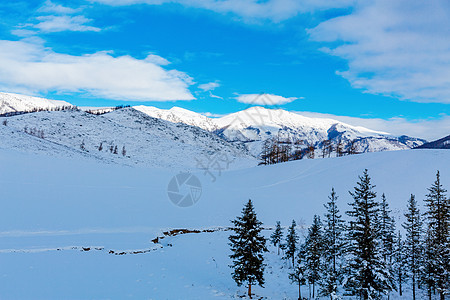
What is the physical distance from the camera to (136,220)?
32.4 m

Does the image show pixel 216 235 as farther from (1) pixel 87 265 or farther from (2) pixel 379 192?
(2) pixel 379 192

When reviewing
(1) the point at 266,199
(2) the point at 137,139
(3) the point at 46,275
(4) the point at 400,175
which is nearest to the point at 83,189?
(3) the point at 46,275

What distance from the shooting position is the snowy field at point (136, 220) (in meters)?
16.9

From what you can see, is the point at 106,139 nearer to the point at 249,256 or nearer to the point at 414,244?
the point at 249,256

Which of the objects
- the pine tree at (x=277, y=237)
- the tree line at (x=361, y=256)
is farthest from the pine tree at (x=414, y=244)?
the pine tree at (x=277, y=237)

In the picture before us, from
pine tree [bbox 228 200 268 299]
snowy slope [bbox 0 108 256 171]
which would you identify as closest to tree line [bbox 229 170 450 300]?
pine tree [bbox 228 200 268 299]

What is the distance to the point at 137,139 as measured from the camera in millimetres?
136125

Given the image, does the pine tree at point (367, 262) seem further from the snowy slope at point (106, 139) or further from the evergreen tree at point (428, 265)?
the snowy slope at point (106, 139)

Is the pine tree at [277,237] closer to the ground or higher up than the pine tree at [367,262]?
closer to the ground

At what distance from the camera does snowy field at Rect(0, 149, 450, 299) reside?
55.4 ft

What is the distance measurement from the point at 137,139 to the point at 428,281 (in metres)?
134

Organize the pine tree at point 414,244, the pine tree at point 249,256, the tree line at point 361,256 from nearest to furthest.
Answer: the tree line at point 361,256 → the pine tree at point 249,256 → the pine tree at point 414,244

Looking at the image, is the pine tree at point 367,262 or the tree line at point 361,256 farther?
the tree line at point 361,256

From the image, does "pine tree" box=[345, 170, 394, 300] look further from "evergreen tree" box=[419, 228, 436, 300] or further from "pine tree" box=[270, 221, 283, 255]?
"pine tree" box=[270, 221, 283, 255]
